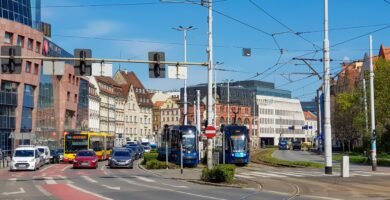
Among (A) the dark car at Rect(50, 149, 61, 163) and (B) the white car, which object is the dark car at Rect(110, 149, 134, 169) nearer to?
(B) the white car

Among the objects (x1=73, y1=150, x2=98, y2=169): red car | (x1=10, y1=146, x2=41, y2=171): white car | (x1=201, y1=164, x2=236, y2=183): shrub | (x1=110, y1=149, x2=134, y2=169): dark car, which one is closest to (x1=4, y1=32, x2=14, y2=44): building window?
(x1=10, y1=146, x2=41, y2=171): white car

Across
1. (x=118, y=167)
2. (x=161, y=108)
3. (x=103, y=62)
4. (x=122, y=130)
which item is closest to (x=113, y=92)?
(x=122, y=130)

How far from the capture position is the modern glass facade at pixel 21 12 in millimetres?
73512

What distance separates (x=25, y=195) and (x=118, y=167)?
26.9m

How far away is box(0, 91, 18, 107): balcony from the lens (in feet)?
239

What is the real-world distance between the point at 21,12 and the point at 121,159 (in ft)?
117

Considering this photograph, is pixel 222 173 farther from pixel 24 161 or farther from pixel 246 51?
pixel 24 161

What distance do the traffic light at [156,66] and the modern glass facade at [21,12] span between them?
48.0m

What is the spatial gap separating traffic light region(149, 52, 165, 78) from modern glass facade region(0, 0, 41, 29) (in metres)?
48.0

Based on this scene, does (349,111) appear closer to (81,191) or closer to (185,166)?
(185,166)

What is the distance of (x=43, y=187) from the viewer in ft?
91.8

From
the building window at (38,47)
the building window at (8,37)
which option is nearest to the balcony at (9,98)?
the building window at (8,37)

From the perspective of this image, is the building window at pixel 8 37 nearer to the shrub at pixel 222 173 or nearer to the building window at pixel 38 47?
the building window at pixel 38 47

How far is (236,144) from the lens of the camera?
50688 mm
